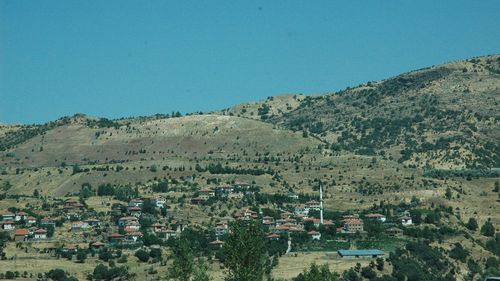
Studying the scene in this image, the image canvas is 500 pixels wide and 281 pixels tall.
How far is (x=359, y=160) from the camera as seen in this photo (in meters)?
185

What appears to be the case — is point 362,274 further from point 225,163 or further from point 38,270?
point 225,163

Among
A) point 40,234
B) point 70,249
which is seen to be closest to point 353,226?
point 70,249

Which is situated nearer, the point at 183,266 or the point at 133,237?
the point at 183,266

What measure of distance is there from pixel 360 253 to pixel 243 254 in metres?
49.2

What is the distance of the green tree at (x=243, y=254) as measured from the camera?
65.1m

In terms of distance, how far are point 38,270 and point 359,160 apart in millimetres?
94893

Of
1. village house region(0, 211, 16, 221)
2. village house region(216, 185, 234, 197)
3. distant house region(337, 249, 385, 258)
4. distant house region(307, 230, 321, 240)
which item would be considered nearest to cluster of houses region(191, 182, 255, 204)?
village house region(216, 185, 234, 197)

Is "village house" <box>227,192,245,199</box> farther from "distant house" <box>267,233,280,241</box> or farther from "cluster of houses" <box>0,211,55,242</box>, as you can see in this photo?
"cluster of houses" <box>0,211,55,242</box>

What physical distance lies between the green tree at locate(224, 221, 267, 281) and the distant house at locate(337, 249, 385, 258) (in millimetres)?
46159

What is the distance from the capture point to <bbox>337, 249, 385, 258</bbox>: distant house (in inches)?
4363

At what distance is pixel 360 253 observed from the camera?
112 meters

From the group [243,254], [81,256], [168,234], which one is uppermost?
[243,254]

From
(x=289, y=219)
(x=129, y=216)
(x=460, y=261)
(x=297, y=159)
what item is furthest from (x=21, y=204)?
(x=460, y=261)

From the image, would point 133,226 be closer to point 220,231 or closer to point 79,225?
point 79,225
